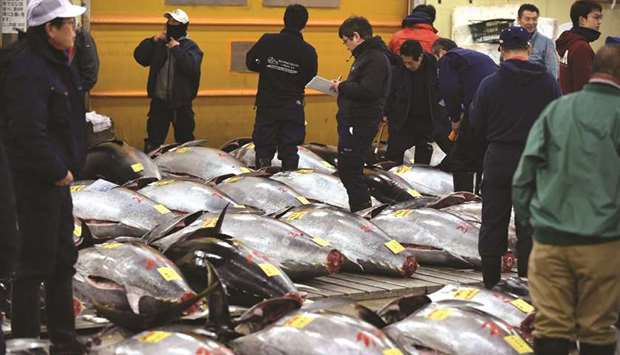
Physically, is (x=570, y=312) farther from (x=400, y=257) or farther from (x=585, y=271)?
(x=400, y=257)

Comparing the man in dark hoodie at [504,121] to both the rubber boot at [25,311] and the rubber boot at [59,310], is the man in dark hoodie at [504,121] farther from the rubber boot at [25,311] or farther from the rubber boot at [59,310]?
the rubber boot at [25,311]

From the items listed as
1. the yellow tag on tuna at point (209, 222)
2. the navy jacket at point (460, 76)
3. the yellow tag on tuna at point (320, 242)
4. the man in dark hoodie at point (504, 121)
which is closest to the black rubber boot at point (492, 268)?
the man in dark hoodie at point (504, 121)

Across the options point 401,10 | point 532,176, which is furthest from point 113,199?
point 401,10

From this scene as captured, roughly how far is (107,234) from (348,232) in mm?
1445

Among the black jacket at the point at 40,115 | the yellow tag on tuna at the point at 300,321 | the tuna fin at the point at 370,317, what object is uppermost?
the black jacket at the point at 40,115

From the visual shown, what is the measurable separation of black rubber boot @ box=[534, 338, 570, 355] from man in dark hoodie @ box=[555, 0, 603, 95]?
5.08 meters

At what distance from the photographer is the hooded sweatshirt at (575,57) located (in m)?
10.6

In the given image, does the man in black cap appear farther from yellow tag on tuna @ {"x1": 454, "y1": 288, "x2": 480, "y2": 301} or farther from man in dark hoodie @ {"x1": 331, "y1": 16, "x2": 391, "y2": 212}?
yellow tag on tuna @ {"x1": 454, "y1": 288, "x2": 480, "y2": 301}

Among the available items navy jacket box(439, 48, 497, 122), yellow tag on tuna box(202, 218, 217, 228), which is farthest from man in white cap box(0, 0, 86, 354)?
navy jacket box(439, 48, 497, 122)

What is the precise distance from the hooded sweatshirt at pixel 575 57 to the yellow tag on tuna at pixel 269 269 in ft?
13.7

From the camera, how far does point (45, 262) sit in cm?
584

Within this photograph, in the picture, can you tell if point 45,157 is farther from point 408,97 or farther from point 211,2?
point 211,2

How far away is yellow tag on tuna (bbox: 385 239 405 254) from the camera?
822 cm

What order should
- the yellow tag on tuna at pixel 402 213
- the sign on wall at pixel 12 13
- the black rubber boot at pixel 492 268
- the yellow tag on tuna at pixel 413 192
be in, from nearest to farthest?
the black rubber boot at pixel 492 268 < the yellow tag on tuna at pixel 402 213 < the yellow tag on tuna at pixel 413 192 < the sign on wall at pixel 12 13
